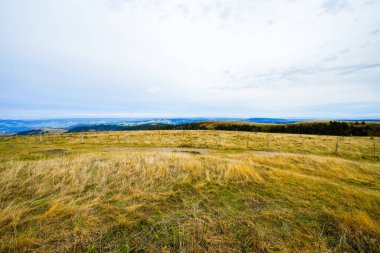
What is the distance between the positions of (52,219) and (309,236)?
18.7 feet

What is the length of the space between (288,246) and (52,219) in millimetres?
5140

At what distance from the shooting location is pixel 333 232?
360 centimetres

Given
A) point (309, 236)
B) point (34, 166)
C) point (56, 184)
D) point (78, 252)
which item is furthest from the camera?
point (34, 166)

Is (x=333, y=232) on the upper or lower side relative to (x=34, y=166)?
lower

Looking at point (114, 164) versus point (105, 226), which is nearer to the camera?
point (105, 226)

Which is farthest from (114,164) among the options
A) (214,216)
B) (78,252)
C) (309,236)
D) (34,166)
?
(309,236)

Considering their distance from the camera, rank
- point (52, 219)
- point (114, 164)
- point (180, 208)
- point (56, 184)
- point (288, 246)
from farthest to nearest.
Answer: point (114, 164) < point (56, 184) < point (180, 208) < point (52, 219) < point (288, 246)

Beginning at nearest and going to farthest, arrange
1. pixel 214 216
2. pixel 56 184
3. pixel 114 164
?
pixel 214 216, pixel 56 184, pixel 114 164

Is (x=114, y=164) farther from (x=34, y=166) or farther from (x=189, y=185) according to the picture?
(x=189, y=185)

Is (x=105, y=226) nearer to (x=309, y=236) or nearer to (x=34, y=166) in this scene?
(x=309, y=236)

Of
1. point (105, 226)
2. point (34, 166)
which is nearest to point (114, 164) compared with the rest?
point (34, 166)

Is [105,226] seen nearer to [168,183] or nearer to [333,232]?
[168,183]

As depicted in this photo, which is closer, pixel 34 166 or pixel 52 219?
pixel 52 219

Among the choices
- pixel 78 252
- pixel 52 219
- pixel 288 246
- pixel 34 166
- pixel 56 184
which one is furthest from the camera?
pixel 34 166
